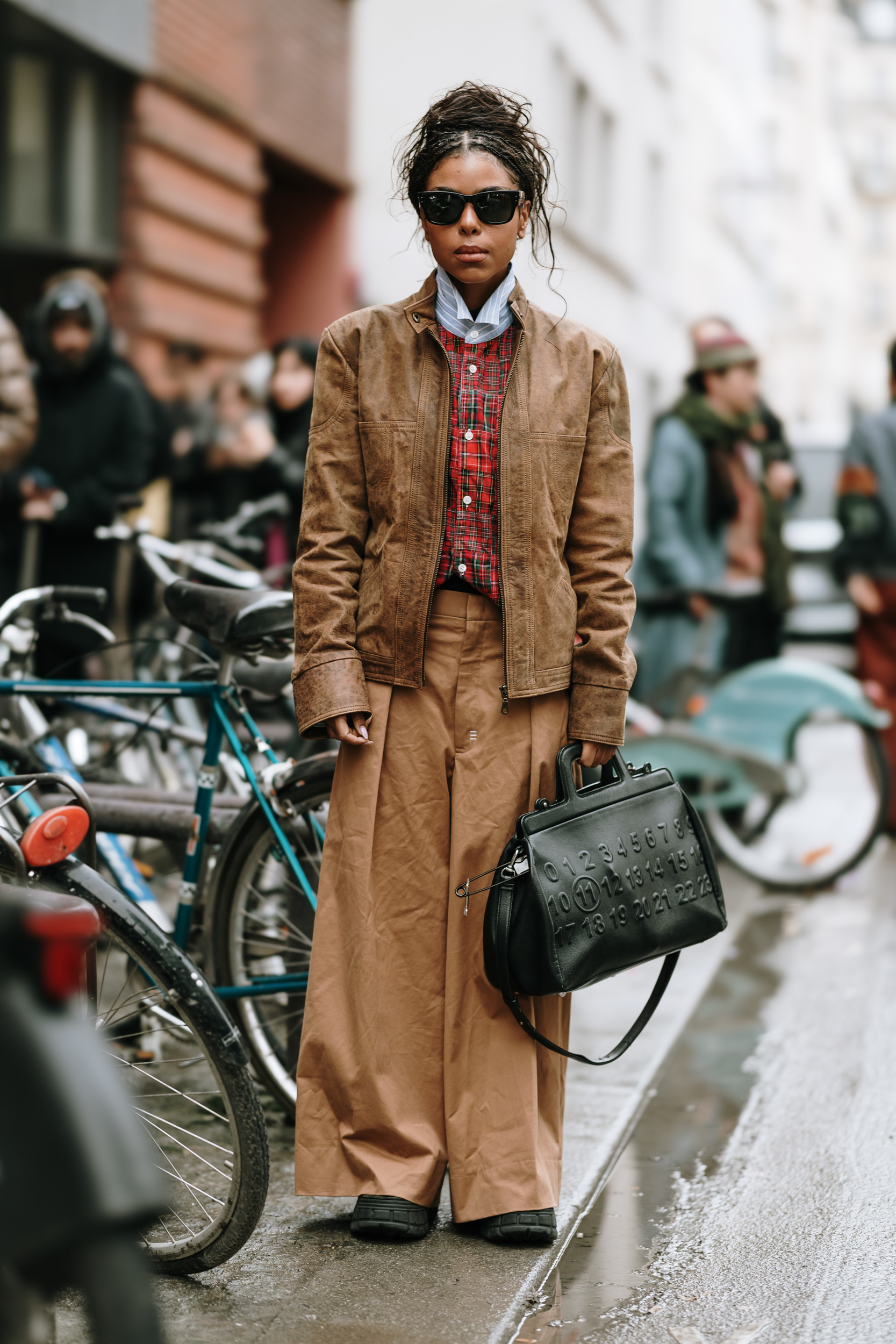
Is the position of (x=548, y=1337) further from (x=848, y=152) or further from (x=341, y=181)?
(x=848, y=152)

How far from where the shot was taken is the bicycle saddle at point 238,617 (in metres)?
3.95

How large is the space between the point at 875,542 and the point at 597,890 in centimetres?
506

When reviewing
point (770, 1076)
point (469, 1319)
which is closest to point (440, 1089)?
point (469, 1319)

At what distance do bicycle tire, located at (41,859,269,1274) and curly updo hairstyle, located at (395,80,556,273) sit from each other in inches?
56.6

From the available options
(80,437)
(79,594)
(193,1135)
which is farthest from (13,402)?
(193,1135)

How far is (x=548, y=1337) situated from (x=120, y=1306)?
1.52m

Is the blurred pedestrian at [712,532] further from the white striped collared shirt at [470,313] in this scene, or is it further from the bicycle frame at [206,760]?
the white striped collared shirt at [470,313]

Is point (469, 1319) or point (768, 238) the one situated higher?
point (768, 238)

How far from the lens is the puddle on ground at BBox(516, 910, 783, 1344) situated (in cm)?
328

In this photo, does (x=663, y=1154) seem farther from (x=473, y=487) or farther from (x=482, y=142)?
(x=482, y=142)

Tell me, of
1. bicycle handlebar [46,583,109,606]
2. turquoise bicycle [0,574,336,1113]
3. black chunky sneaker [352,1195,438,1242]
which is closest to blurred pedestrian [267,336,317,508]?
bicycle handlebar [46,583,109,606]

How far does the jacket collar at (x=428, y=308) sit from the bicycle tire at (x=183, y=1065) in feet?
3.93

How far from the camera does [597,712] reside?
140 inches

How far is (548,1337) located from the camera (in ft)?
10.3
